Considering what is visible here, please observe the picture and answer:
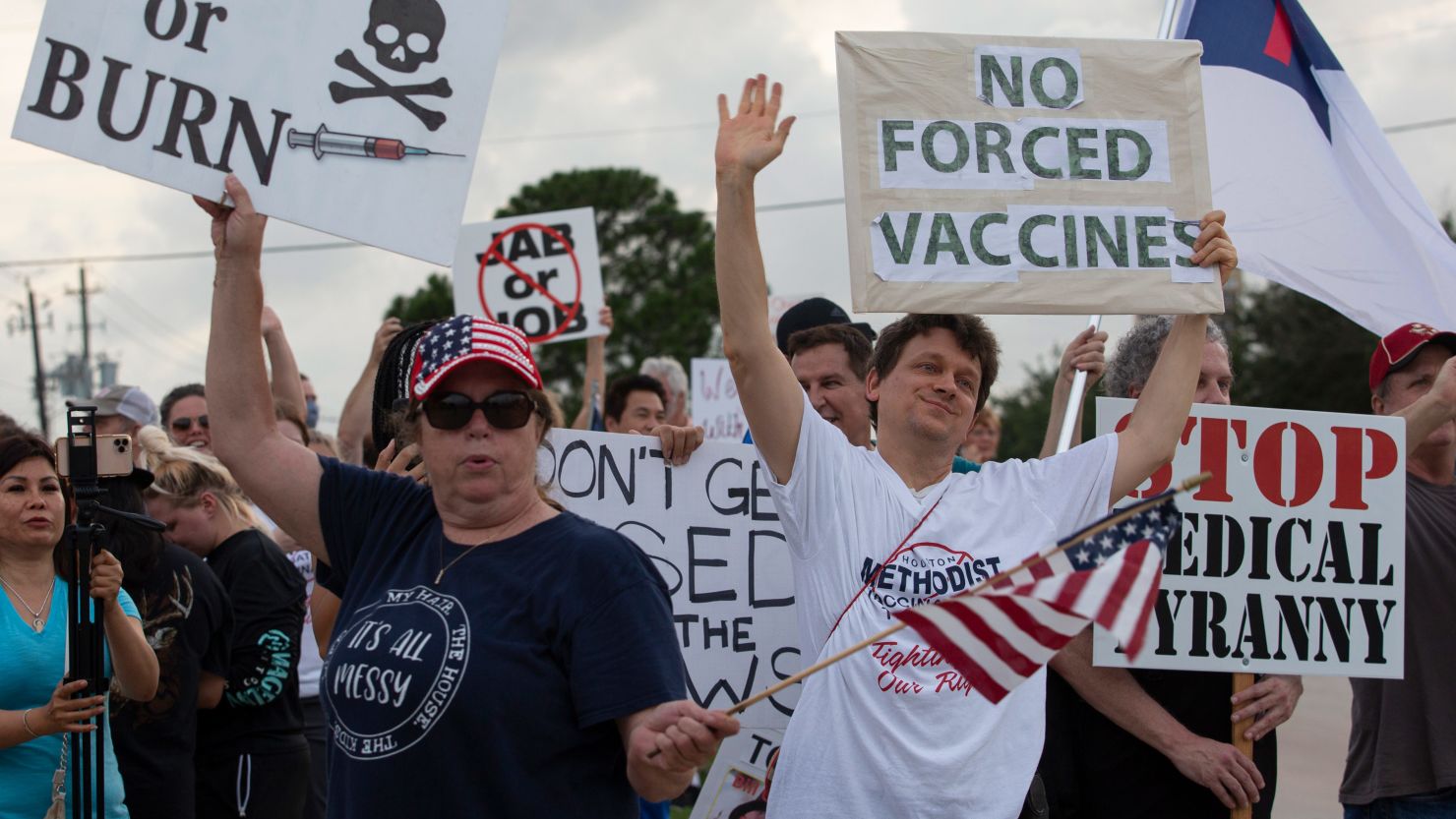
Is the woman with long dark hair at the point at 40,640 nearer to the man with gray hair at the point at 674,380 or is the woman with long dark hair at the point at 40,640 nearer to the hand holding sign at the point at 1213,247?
the hand holding sign at the point at 1213,247

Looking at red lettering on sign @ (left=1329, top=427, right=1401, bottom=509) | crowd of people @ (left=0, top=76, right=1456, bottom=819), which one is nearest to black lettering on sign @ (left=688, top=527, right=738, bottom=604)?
crowd of people @ (left=0, top=76, right=1456, bottom=819)

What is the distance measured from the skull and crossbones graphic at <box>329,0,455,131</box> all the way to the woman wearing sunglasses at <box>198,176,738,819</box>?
3.26 feet

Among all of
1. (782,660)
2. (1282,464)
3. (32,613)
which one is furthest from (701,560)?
(32,613)

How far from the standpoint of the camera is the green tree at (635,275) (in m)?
41.7

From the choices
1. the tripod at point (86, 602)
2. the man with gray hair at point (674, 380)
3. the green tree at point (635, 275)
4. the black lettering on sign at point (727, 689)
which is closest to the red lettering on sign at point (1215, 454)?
the black lettering on sign at point (727, 689)

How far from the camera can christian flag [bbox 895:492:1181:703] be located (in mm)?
2303

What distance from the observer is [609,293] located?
43.3 meters

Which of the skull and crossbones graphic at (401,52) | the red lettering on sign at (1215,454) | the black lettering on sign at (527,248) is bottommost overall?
the red lettering on sign at (1215,454)

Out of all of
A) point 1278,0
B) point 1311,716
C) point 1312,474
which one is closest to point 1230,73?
point 1278,0

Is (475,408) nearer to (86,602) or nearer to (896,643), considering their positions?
(896,643)

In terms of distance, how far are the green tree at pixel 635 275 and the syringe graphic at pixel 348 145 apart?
36160mm

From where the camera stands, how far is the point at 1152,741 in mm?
3738

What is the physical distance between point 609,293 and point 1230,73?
38.8m

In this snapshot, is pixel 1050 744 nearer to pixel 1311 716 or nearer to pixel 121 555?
pixel 121 555
